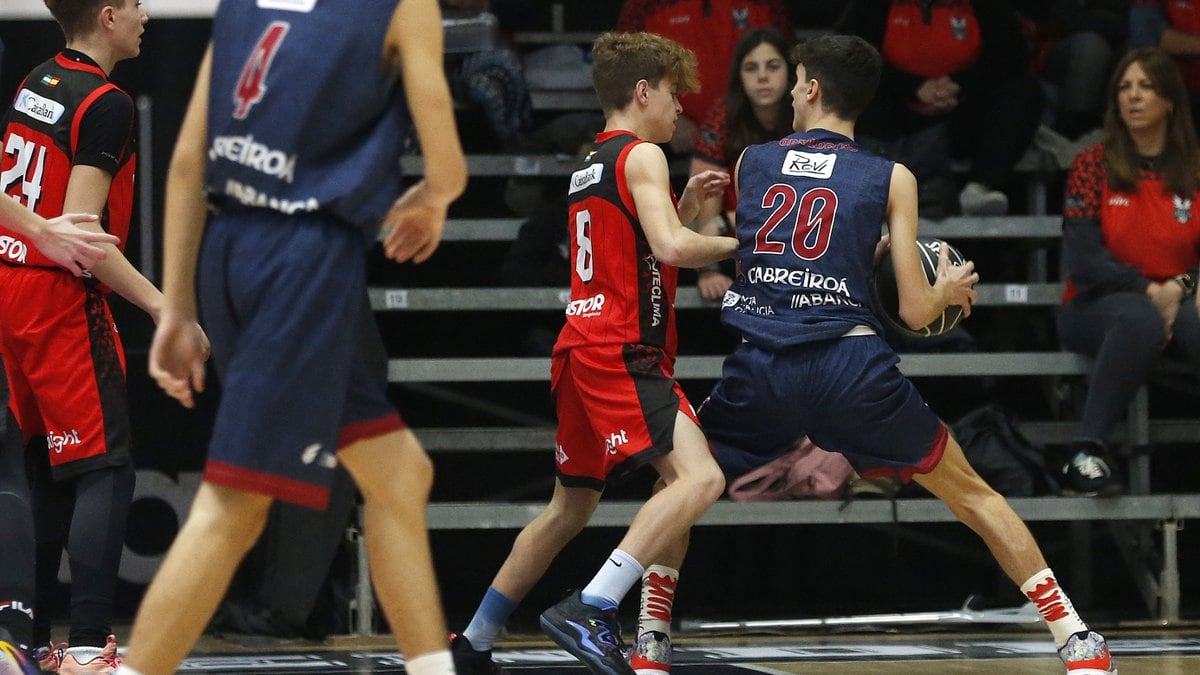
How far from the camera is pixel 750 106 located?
636 centimetres

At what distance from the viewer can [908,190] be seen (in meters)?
4.36

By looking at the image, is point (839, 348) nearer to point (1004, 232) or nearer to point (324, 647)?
point (324, 647)

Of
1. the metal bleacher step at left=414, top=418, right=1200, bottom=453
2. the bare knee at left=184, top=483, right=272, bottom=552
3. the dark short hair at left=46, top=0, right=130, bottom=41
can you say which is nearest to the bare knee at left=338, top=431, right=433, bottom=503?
the bare knee at left=184, top=483, right=272, bottom=552

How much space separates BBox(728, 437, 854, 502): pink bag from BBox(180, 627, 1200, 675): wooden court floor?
54cm

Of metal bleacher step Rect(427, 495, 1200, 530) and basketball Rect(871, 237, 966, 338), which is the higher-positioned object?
basketball Rect(871, 237, 966, 338)

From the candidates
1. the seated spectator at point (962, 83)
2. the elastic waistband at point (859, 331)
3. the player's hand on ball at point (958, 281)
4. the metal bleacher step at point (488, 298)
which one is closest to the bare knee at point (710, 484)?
the elastic waistband at point (859, 331)

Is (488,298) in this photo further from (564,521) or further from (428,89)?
(428,89)

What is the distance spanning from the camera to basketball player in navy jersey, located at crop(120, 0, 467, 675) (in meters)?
2.95

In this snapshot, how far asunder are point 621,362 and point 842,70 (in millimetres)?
1007

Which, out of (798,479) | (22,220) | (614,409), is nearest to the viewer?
(22,220)

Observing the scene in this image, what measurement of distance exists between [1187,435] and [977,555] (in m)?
1.02

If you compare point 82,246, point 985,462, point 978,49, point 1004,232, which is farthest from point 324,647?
point 978,49

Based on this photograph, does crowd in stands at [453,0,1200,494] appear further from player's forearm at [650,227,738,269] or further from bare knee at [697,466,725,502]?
bare knee at [697,466,725,502]

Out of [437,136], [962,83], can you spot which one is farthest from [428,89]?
[962,83]
